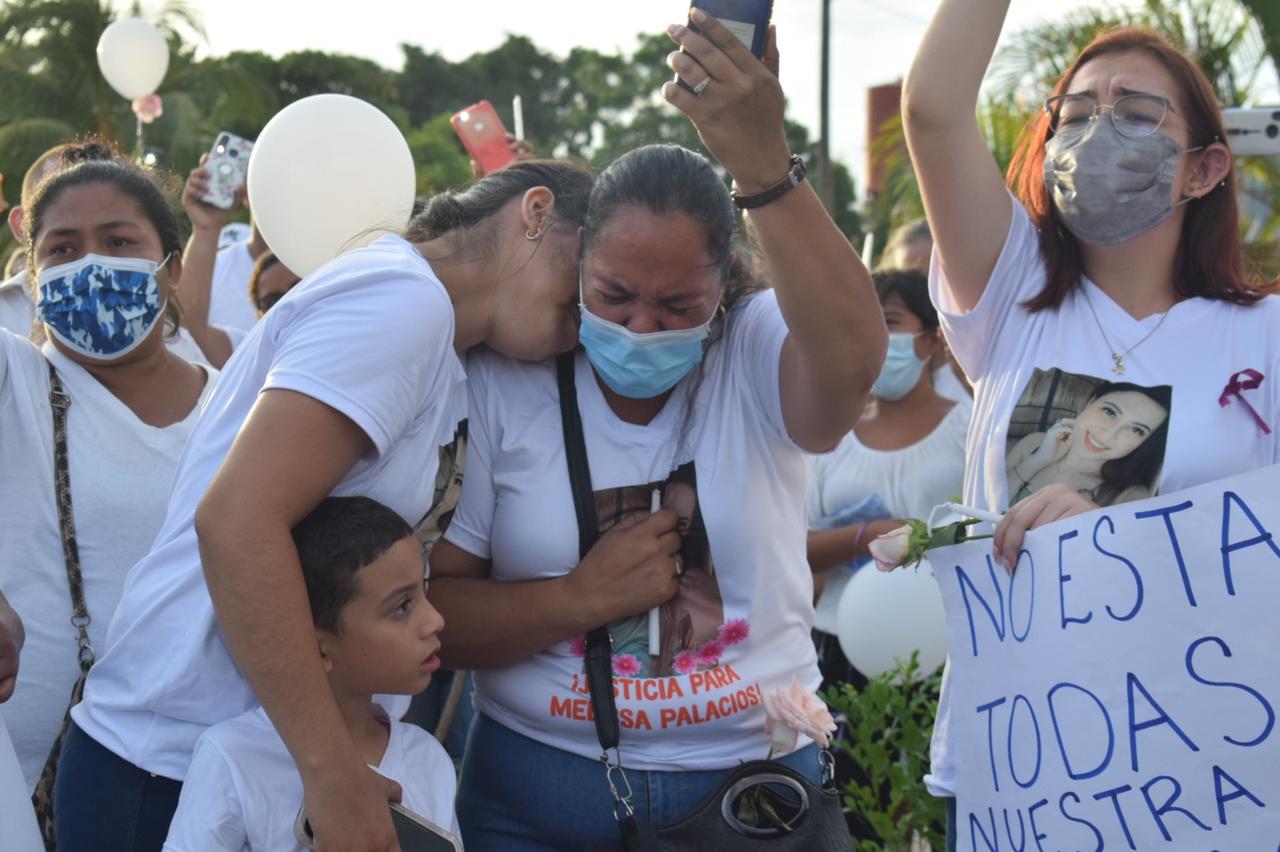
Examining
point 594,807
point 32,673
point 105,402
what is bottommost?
point 594,807

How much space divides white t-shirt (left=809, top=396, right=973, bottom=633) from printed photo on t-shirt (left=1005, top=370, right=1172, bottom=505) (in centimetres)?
204

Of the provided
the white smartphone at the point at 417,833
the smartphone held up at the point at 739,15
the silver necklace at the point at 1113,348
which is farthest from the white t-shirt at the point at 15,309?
the silver necklace at the point at 1113,348

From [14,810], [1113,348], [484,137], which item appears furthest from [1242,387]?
[484,137]

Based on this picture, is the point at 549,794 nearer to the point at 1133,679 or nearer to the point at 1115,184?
the point at 1133,679

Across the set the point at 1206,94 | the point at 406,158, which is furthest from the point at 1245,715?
the point at 406,158

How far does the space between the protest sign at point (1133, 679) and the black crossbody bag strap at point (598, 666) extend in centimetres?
57

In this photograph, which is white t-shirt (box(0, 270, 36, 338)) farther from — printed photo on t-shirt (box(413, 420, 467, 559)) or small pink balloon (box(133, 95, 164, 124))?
printed photo on t-shirt (box(413, 420, 467, 559))

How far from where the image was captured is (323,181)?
3.51 m

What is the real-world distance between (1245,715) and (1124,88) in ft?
3.91

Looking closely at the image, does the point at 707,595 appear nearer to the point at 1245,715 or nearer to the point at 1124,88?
the point at 1245,715

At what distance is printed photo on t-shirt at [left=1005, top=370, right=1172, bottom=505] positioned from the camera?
91.0 inches

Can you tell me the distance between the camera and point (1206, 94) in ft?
8.51

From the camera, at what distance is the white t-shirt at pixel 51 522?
2613 millimetres

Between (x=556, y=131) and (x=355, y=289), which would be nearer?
(x=355, y=289)
